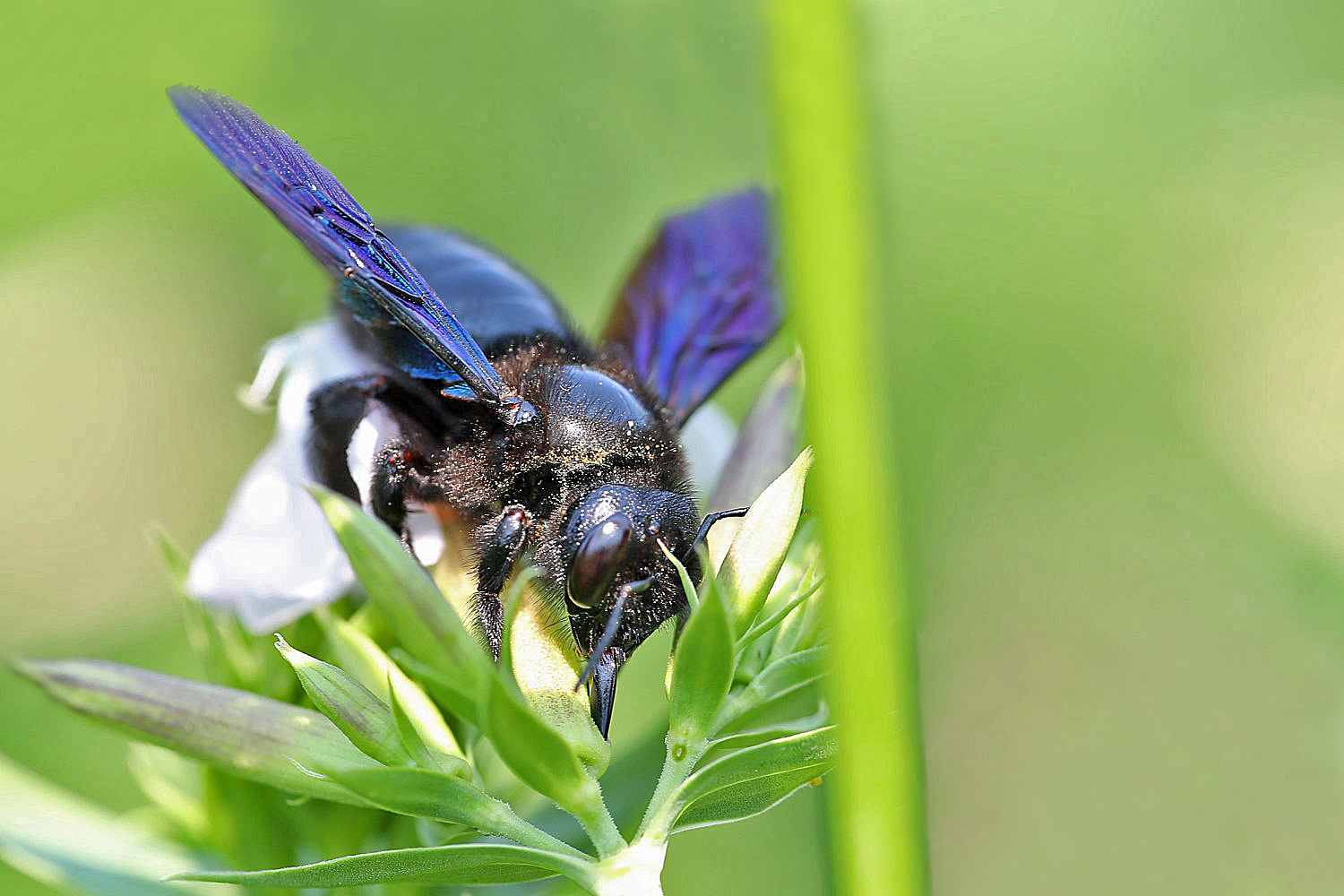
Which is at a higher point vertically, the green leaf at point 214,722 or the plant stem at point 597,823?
the green leaf at point 214,722

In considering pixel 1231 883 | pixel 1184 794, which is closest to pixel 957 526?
pixel 1184 794

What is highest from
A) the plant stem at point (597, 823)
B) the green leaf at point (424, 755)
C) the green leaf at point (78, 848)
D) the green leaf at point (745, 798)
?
the green leaf at point (424, 755)

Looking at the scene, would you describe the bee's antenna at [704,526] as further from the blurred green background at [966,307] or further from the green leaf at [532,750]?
the blurred green background at [966,307]

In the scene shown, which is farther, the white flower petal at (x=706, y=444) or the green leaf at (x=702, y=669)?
the white flower petal at (x=706, y=444)

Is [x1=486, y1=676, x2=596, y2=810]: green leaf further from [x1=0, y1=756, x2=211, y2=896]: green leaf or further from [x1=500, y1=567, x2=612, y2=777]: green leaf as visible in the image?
[x1=0, y1=756, x2=211, y2=896]: green leaf

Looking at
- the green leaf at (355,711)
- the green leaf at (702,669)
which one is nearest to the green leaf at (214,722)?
the green leaf at (355,711)

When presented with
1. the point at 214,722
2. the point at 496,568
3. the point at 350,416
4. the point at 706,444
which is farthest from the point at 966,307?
the point at 214,722

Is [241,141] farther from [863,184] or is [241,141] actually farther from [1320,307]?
[1320,307]

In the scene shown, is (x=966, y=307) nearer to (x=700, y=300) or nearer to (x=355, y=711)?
(x=700, y=300)
